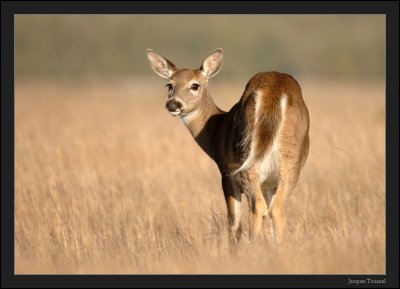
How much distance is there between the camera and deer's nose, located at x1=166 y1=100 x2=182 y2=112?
26.7ft

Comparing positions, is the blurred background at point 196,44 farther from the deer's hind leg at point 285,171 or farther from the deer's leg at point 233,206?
the deer's hind leg at point 285,171

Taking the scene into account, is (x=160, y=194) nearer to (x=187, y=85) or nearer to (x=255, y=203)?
(x=187, y=85)

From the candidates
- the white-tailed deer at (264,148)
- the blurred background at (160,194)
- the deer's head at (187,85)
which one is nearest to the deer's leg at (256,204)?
the white-tailed deer at (264,148)

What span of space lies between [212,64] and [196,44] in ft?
212

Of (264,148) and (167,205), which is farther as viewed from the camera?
(167,205)

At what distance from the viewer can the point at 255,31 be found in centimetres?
8181

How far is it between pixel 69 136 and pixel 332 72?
45.3 metres

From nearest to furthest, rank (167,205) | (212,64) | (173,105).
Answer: (173,105), (212,64), (167,205)

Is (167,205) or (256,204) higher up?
(167,205)

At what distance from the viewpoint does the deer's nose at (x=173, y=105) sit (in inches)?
321

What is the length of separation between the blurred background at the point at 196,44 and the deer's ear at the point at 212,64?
4523 cm

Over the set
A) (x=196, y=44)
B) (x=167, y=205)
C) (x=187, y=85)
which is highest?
(x=196, y=44)

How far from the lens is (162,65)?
897 cm

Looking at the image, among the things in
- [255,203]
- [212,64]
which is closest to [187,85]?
[212,64]
